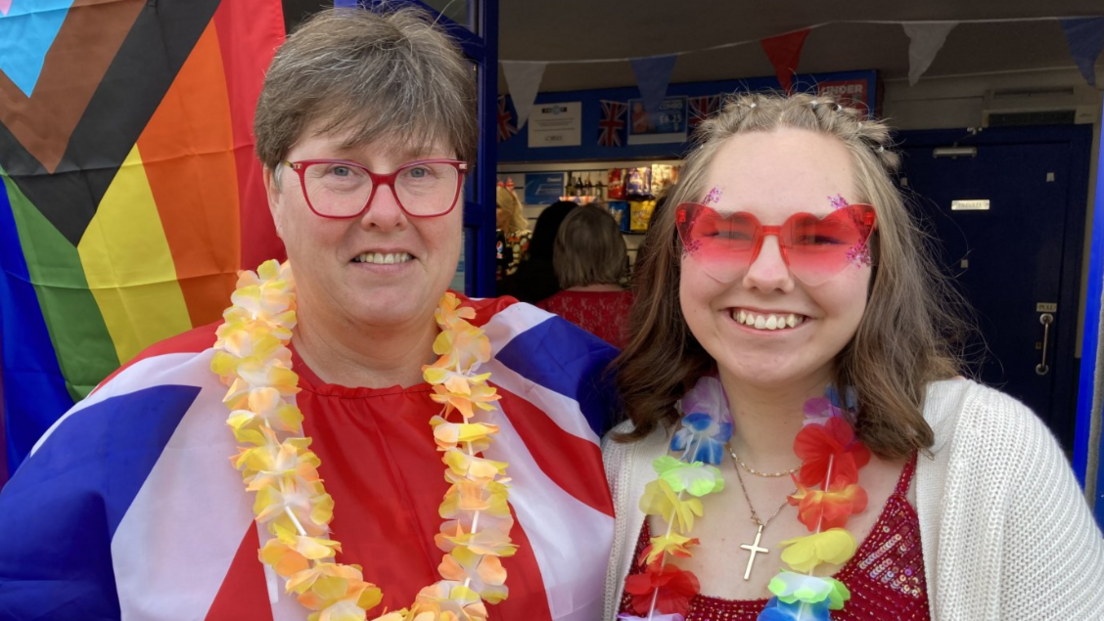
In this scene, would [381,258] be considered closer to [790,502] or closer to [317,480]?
[317,480]

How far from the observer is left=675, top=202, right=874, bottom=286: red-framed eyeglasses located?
4.29 ft

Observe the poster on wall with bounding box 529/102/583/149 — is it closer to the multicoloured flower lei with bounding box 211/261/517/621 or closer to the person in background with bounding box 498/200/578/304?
the person in background with bounding box 498/200/578/304

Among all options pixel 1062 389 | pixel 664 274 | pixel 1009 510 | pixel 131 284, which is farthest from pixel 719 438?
pixel 1062 389

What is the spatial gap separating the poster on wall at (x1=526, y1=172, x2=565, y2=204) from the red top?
147 inches

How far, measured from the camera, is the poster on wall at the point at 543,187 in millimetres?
7156

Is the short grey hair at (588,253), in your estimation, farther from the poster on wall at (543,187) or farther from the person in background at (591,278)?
Result: the poster on wall at (543,187)

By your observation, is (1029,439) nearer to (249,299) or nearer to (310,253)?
(310,253)

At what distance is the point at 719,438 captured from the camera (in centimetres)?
151

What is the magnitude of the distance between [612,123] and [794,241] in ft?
18.6

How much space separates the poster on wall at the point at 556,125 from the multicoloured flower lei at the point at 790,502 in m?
5.66

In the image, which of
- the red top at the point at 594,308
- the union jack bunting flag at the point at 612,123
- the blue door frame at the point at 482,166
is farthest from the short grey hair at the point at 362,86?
the union jack bunting flag at the point at 612,123

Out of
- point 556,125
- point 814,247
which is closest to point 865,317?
point 814,247

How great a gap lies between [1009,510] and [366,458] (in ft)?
3.24

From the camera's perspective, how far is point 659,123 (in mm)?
6652
